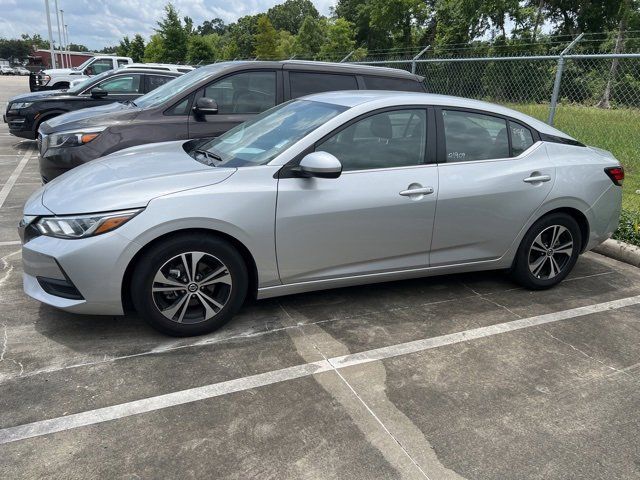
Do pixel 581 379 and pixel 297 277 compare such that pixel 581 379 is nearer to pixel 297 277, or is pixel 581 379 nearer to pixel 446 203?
pixel 446 203

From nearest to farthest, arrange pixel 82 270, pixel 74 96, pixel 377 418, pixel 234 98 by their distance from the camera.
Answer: pixel 377 418 < pixel 82 270 < pixel 234 98 < pixel 74 96

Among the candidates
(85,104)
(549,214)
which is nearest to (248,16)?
(85,104)

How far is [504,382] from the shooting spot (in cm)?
315

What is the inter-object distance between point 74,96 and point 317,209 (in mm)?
8559

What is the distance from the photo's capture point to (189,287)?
334 cm

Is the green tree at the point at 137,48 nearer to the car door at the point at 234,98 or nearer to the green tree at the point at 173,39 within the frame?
the green tree at the point at 173,39

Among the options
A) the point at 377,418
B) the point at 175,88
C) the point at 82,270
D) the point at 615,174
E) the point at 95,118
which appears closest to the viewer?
the point at 377,418

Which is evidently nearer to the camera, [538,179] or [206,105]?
[538,179]

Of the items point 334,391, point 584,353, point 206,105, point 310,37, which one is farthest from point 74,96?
point 310,37

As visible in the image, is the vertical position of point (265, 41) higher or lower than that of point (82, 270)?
higher

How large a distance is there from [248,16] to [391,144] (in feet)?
301

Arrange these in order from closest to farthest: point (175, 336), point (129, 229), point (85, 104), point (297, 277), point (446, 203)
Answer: point (129, 229), point (175, 336), point (297, 277), point (446, 203), point (85, 104)

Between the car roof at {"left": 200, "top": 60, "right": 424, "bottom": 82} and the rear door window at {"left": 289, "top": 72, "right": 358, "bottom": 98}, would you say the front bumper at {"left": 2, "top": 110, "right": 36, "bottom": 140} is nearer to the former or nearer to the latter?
the car roof at {"left": 200, "top": 60, "right": 424, "bottom": 82}

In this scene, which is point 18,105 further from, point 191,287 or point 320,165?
point 320,165
